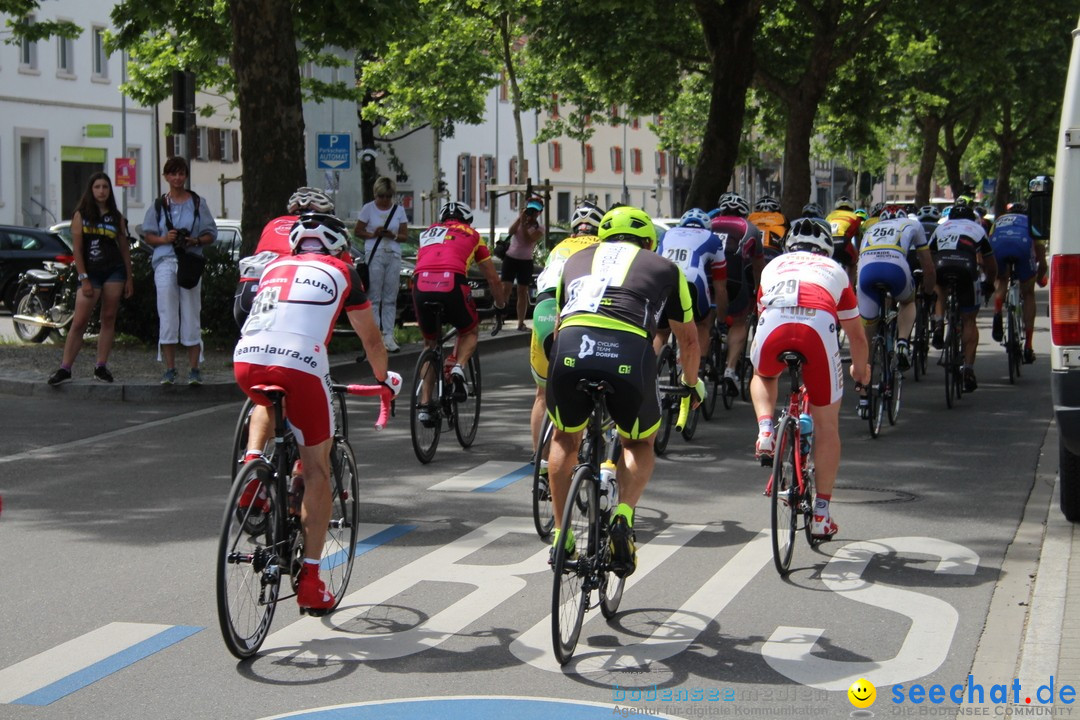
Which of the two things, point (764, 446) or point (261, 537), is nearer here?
point (261, 537)

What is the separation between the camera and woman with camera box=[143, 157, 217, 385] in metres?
14.2

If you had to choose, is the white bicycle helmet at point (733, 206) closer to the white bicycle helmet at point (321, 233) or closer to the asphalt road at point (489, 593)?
the asphalt road at point (489, 593)

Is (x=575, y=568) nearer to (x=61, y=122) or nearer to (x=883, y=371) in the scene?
(x=883, y=371)

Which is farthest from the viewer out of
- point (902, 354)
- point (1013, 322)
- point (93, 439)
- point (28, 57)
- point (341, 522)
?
point (28, 57)

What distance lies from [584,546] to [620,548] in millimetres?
158

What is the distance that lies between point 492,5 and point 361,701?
988 inches

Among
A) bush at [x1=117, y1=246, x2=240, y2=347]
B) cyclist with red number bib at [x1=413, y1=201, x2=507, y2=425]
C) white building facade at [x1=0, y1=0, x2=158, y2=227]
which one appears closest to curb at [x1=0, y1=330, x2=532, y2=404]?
bush at [x1=117, y1=246, x2=240, y2=347]

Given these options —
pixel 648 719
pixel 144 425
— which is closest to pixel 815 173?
pixel 144 425

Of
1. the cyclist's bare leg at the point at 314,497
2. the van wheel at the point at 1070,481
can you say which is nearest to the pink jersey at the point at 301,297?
the cyclist's bare leg at the point at 314,497

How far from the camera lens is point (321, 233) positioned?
665cm

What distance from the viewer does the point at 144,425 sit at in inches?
506

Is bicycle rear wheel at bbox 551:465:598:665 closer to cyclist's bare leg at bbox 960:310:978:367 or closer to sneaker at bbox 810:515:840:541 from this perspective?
sneaker at bbox 810:515:840:541

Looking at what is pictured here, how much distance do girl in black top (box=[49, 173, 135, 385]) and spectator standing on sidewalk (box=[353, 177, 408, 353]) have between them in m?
3.71

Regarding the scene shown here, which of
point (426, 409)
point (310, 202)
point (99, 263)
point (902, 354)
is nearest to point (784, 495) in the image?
point (310, 202)
